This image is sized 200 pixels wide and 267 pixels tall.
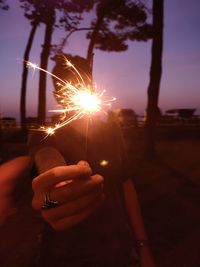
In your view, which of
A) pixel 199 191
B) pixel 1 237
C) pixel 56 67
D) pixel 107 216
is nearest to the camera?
pixel 107 216

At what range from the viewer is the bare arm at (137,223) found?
2.79 m

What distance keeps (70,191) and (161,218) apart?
24.1ft

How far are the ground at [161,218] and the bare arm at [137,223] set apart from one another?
1.02m

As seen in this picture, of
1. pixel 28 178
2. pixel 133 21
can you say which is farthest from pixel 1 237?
pixel 133 21

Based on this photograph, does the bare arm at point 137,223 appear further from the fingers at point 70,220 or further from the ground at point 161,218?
the fingers at point 70,220

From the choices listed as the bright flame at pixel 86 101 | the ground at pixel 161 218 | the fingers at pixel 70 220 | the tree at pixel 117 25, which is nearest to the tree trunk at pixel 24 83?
the tree at pixel 117 25

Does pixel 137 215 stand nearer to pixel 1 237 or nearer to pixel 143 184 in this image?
pixel 1 237

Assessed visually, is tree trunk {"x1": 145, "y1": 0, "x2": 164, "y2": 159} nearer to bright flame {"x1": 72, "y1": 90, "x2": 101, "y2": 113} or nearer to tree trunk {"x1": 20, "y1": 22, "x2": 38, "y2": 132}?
bright flame {"x1": 72, "y1": 90, "x2": 101, "y2": 113}

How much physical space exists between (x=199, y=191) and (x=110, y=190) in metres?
8.26

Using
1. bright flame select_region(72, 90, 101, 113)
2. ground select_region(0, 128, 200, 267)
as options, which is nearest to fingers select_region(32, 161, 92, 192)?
ground select_region(0, 128, 200, 267)

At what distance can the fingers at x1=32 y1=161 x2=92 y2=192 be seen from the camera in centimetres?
141

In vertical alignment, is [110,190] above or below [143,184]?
above

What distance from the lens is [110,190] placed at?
2.79 meters

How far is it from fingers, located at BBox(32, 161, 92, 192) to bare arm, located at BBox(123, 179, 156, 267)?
1520mm
